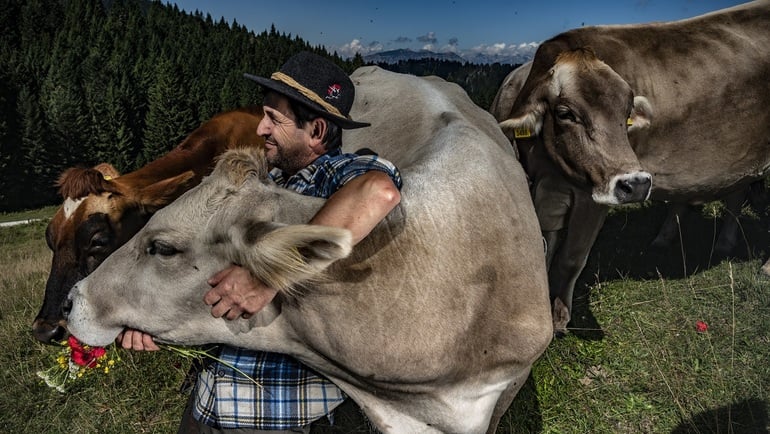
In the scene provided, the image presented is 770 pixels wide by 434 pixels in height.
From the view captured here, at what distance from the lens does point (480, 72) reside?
139 feet

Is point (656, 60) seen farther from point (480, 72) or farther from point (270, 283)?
point (480, 72)

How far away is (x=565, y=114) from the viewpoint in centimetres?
499

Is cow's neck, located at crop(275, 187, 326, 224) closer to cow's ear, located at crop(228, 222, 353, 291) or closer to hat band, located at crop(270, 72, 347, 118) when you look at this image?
cow's ear, located at crop(228, 222, 353, 291)

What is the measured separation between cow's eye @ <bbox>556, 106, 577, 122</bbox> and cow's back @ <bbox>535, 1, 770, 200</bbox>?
875 millimetres

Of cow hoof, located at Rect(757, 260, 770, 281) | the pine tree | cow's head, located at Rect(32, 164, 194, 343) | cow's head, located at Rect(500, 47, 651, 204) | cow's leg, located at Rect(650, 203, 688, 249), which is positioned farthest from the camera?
the pine tree

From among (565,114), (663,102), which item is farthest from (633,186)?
(663,102)

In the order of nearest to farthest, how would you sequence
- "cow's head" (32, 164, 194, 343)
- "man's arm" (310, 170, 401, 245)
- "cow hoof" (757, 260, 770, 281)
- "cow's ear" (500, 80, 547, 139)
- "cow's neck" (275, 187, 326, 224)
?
1. "man's arm" (310, 170, 401, 245)
2. "cow's neck" (275, 187, 326, 224)
3. "cow's head" (32, 164, 194, 343)
4. "cow's ear" (500, 80, 547, 139)
5. "cow hoof" (757, 260, 770, 281)

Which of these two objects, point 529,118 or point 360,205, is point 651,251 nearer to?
point 529,118

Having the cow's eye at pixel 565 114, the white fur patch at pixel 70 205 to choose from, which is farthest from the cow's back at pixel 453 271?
Answer: the white fur patch at pixel 70 205

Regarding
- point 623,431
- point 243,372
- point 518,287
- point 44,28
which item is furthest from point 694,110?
point 44,28

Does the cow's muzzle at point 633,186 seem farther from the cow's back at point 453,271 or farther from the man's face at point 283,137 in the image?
the man's face at point 283,137

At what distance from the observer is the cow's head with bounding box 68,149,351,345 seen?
2.54m

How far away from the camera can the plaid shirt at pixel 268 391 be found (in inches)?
119

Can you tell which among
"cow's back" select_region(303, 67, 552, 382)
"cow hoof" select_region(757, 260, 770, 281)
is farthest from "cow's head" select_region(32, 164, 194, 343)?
"cow hoof" select_region(757, 260, 770, 281)
